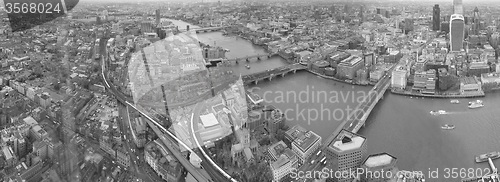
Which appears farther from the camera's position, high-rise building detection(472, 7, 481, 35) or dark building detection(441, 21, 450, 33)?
dark building detection(441, 21, 450, 33)

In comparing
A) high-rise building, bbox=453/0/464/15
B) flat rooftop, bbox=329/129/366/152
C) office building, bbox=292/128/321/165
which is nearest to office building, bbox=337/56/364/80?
office building, bbox=292/128/321/165

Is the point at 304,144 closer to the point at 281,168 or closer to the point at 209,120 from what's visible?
the point at 281,168

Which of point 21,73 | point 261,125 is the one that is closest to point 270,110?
point 261,125

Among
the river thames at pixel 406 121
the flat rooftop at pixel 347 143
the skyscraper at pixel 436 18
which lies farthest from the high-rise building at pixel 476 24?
the flat rooftop at pixel 347 143

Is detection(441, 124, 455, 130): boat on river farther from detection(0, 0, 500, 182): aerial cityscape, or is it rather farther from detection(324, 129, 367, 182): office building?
detection(324, 129, 367, 182): office building

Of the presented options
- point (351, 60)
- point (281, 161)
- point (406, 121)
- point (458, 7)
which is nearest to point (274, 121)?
point (281, 161)

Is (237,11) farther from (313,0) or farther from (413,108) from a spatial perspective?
(413,108)
